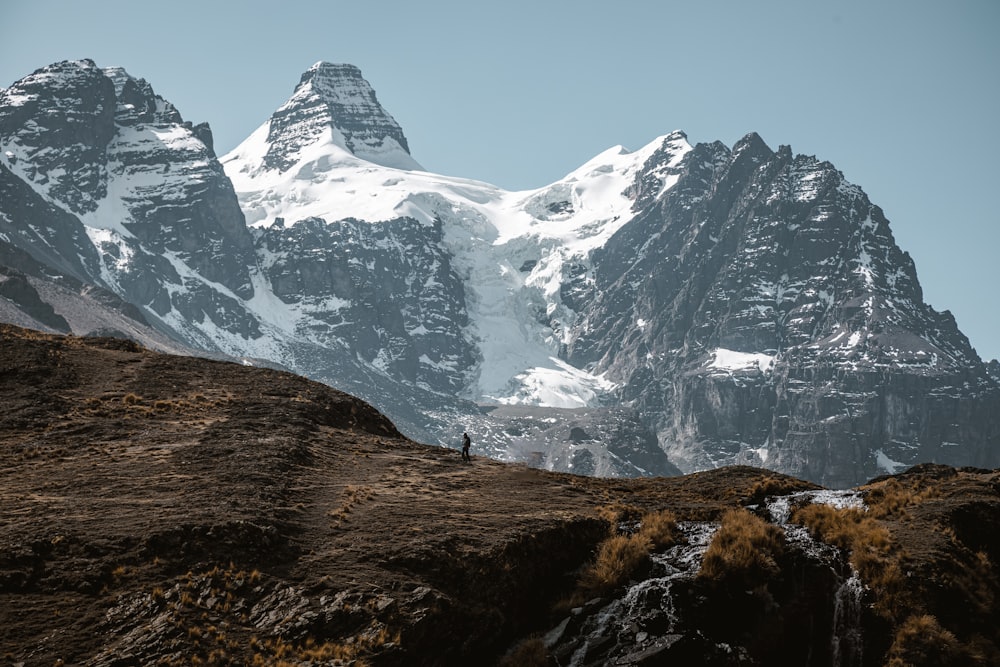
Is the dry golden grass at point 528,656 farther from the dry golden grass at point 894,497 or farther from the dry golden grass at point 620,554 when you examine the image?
the dry golden grass at point 894,497

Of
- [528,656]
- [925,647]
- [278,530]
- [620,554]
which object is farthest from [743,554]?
[278,530]

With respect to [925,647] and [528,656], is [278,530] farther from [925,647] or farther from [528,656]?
[925,647]

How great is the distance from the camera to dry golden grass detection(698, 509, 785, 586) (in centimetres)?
3381

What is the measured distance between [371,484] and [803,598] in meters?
18.3

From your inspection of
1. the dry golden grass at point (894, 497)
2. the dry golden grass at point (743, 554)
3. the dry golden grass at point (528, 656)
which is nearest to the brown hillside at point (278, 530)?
the dry golden grass at point (894, 497)

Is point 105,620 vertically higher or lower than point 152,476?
lower

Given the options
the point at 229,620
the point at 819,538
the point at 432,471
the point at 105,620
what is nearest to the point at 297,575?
the point at 229,620

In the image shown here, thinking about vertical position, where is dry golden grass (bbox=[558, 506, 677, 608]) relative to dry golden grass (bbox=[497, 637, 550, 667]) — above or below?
above

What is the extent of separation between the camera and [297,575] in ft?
103

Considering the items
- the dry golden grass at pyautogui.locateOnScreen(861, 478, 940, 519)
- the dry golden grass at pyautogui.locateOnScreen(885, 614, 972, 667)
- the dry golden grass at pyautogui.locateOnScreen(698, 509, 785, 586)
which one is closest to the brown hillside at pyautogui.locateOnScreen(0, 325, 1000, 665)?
the dry golden grass at pyautogui.locateOnScreen(861, 478, 940, 519)

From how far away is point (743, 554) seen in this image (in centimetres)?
3422

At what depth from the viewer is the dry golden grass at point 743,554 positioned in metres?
33.8

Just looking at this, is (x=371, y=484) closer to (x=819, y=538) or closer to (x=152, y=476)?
(x=152, y=476)

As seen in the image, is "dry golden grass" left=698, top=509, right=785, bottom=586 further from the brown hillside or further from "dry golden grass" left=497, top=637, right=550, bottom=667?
"dry golden grass" left=497, top=637, right=550, bottom=667
